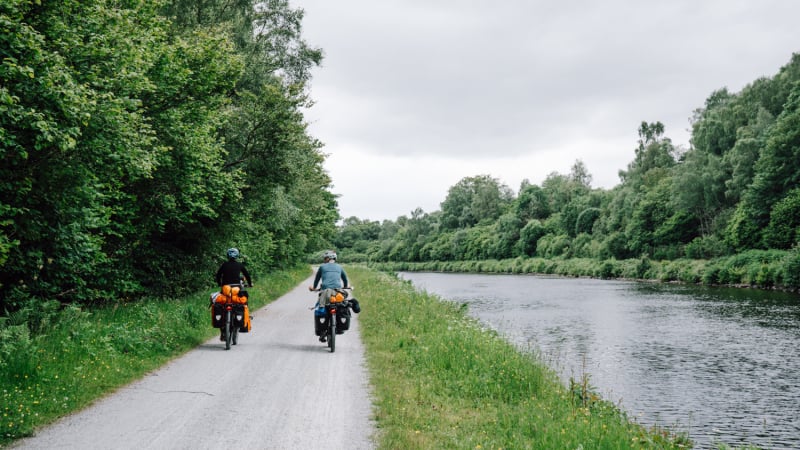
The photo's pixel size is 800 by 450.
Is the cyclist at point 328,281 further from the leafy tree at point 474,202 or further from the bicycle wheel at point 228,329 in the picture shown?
the leafy tree at point 474,202

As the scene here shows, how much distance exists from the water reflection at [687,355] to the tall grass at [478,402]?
8.14 ft

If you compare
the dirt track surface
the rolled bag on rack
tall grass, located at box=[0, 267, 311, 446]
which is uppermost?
the rolled bag on rack

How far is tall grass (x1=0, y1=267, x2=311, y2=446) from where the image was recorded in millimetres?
6398

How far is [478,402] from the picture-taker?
25.3ft

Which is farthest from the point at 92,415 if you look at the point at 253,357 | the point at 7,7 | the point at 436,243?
the point at 436,243

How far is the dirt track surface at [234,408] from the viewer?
5.71 meters

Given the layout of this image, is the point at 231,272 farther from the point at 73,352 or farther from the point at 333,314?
the point at 73,352

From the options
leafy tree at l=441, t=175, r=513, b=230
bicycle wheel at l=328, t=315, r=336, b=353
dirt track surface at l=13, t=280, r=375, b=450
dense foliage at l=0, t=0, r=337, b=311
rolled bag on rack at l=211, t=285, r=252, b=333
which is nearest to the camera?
dirt track surface at l=13, t=280, r=375, b=450

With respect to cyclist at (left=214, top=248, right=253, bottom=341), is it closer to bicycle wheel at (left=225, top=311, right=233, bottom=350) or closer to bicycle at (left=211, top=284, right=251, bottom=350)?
bicycle at (left=211, top=284, right=251, bottom=350)

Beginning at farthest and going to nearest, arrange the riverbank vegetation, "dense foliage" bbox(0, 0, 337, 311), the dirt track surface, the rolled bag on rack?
the riverbank vegetation
the rolled bag on rack
"dense foliage" bbox(0, 0, 337, 311)
the dirt track surface

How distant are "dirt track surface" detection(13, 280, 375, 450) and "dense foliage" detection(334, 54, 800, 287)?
38661 millimetres

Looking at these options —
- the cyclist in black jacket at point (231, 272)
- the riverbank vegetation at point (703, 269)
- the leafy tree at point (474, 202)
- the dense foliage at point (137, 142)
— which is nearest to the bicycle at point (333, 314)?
the cyclist in black jacket at point (231, 272)

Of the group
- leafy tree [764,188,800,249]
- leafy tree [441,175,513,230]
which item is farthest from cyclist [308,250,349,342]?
leafy tree [441,175,513,230]

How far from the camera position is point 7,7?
722 cm
